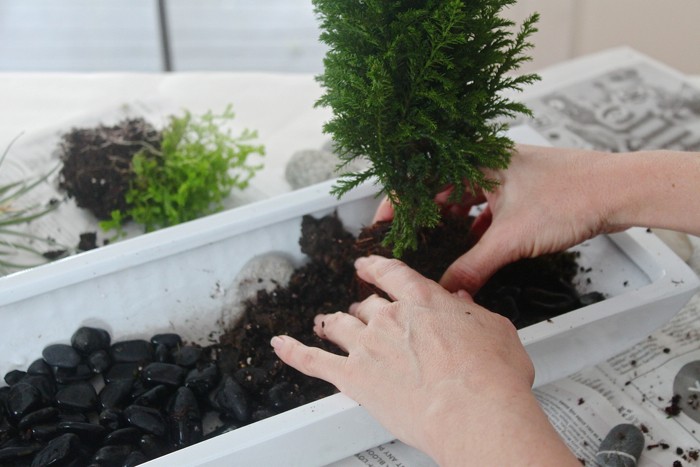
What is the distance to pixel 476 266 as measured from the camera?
3.99 feet

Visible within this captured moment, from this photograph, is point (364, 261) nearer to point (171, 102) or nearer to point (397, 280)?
point (397, 280)

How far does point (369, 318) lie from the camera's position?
3.59 ft

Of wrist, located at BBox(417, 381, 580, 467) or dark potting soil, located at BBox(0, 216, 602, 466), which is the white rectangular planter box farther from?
wrist, located at BBox(417, 381, 580, 467)

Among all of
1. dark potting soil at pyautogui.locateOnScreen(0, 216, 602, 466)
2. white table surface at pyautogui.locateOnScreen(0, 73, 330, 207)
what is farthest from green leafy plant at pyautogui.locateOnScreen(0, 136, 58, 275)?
dark potting soil at pyautogui.locateOnScreen(0, 216, 602, 466)

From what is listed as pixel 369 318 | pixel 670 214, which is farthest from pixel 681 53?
pixel 369 318

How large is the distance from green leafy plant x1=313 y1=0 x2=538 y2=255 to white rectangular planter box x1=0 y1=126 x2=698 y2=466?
209mm

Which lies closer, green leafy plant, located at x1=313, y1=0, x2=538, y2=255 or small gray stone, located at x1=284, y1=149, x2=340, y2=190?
green leafy plant, located at x1=313, y1=0, x2=538, y2=255

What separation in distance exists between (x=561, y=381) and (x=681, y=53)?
217 centimetres

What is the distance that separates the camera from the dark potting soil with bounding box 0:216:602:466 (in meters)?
1.13

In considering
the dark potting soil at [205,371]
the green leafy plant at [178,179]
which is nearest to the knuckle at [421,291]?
the dark potting soil at [205,371]

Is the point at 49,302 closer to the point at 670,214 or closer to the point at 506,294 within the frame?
the point at 506,294

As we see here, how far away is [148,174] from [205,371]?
554 millimetres

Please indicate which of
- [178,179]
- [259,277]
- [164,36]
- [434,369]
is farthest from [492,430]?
[164,36]

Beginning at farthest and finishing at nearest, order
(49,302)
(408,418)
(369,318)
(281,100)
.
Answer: (281,100) → (49,302) → (369,318) → (408,418)
